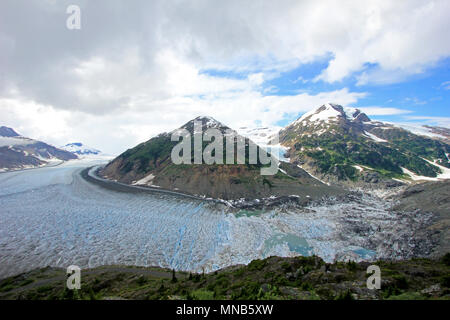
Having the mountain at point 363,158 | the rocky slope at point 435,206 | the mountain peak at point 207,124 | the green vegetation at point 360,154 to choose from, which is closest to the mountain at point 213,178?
the rocky slope at point 435,206

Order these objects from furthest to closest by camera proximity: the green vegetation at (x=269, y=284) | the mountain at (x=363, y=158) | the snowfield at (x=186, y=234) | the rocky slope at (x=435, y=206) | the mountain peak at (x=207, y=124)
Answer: the mountain peak at (x=207, y=124), the mountain at (x=363, y=158), the rocky slope at (x=435, y=206), the snowfield at (x=186, y=234), the green vegetation at (x=269, y=284)

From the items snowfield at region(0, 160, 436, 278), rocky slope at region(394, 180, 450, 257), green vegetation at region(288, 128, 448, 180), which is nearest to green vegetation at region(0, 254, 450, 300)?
snowfield at region(0, 160, 436, 278)

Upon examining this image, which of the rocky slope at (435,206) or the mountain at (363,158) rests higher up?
the mountain at (363,158)

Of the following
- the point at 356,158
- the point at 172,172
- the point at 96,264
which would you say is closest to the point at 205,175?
the point at 172,172

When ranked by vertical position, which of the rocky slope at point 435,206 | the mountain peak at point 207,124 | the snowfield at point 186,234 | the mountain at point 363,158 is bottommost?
the snowfield at point 186,234

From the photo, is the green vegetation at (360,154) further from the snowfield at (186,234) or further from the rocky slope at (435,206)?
the snowfield at (186,234)

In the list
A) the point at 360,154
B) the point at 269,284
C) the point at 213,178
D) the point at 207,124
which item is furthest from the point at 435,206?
the point at 207,124

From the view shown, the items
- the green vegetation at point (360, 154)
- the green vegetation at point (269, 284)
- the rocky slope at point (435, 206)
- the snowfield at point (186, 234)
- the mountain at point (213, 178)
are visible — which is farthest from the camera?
the green vegetation at point (360, 154)

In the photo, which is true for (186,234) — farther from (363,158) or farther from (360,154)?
(360,154)
